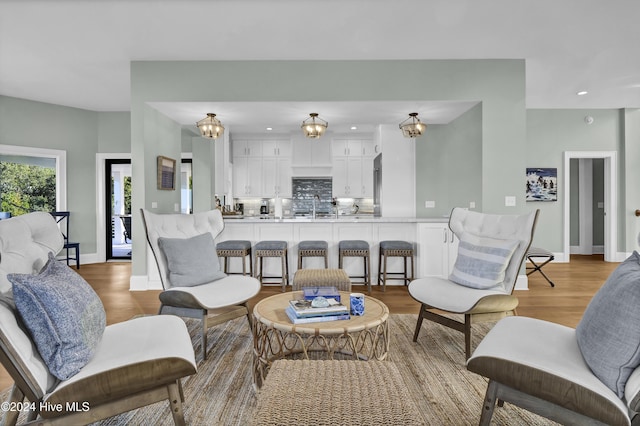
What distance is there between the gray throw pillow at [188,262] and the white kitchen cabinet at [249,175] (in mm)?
4739

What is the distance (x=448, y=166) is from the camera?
19.2ft

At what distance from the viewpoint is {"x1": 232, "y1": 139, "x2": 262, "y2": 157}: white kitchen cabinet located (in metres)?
7.62

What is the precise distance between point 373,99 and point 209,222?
2620 mm

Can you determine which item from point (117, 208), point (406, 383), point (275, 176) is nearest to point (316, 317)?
point (406, 383)

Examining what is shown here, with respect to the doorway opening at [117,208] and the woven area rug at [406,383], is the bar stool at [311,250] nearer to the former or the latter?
the woven area rug at [406,383]

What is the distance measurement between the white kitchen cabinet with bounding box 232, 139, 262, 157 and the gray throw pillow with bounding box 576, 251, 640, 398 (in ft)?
22.8

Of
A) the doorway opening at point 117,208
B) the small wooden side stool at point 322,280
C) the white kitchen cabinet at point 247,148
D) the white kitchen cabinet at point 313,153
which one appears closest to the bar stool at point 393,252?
the small wooden side stool at point 322,280

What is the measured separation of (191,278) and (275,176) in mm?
5067

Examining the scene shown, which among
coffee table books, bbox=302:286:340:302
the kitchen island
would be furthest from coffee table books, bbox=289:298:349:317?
the kitchen island

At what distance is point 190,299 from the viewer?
2.39 meters

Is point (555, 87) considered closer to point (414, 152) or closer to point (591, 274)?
point (414, 152)

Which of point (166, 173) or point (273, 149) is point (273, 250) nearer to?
point (166, 173)

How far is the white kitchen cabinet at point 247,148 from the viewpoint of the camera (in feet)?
25.0

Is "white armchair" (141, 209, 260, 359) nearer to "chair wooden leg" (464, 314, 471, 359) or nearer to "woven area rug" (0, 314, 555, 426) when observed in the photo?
"woven area rug" (0, 314, 555, 426)
